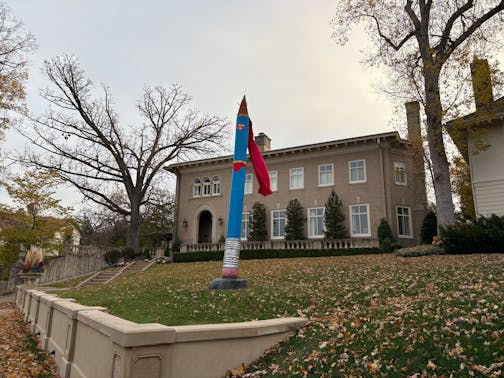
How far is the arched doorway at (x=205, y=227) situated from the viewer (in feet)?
103

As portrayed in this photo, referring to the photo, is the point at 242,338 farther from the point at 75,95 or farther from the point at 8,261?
the point at 75,95

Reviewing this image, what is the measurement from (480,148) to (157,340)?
16894mm

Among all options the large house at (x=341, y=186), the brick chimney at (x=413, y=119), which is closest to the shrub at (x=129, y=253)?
the large house at (x=341, y=186)

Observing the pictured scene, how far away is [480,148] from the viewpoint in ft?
53.1

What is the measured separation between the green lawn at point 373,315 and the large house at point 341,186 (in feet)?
43.9

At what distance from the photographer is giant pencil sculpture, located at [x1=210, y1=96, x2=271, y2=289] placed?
1030cm

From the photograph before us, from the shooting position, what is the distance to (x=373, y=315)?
614 cm

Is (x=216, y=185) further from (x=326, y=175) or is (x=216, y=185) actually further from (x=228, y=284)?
(x=228, y=284)

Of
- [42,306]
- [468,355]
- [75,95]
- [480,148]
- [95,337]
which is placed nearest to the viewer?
[468,355]

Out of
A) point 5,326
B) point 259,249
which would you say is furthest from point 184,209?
point 5,326

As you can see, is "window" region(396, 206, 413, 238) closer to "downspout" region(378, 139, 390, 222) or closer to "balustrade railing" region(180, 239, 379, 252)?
"downspout" region(378, 139, 390, 222)

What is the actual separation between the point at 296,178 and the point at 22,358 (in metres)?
22.3

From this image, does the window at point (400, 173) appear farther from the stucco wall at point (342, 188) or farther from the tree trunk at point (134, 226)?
the tree trunk at point (134, 226)

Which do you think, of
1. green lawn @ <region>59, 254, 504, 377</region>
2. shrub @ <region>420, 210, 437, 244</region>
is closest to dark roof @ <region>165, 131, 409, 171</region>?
shrub @ <region>420, 210, 437, 244</region>
